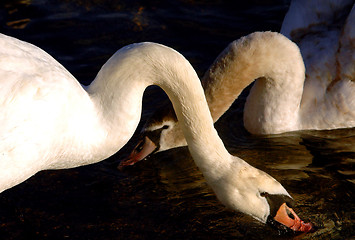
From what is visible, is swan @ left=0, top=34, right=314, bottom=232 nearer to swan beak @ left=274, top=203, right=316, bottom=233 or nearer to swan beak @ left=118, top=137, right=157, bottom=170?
swan beak @ left=274, top=203, right=316, bottom=233

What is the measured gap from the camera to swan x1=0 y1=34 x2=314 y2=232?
4.30m

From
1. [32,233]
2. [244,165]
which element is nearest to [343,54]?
[244,165]

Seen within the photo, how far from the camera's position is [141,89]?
181 inches

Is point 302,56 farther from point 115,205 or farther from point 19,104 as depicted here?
point 19,104

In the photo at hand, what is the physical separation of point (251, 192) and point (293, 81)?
199cm

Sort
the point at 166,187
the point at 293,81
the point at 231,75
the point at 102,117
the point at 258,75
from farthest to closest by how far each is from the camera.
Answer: the point at 293,81 → the point at 258,75 → the point at 231,75 → the point at 166,187 → the point at 102,117

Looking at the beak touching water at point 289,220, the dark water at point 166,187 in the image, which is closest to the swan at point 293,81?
the dark water at point 166,187

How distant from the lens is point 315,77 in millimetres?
6566

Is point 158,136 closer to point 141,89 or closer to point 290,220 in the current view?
point 141,89

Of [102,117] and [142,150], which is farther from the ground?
[102,117]

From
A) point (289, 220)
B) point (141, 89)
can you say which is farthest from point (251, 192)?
point (141, 89)

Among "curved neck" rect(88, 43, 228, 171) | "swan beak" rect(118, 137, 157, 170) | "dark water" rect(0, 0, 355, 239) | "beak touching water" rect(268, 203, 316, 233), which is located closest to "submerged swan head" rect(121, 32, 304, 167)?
"swan beak" rect(118, 137, 157, 170)

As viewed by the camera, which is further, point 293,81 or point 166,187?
point 293,81

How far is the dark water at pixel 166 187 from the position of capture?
527cm
